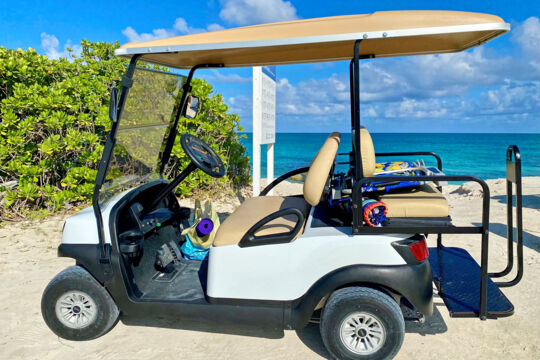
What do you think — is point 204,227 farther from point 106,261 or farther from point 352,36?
point 352,36

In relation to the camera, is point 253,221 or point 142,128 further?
point 142,128

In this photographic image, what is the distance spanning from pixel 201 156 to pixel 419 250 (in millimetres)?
1506

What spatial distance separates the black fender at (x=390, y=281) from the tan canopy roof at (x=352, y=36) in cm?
118

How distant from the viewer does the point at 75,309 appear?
256 centimetres

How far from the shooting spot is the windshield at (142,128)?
99.3 inches

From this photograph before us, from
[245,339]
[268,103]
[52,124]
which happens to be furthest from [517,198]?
[52,124]

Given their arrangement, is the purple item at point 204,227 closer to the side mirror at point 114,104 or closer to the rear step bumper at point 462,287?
the side mirror at point 114,104

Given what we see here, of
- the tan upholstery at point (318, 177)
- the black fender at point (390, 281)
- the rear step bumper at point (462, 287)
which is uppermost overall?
the tan upholstery at point (318, 177)

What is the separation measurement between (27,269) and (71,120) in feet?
7.18

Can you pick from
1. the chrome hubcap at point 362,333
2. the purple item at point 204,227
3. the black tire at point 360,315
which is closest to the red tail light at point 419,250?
the black tire at point 360,315

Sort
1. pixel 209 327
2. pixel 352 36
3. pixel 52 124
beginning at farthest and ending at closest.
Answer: pixel 52 124 → pixel 209 327 → pixel 352 36

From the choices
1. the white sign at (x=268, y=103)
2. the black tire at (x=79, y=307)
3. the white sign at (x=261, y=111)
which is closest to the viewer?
the black tire at (x=79, y=307)

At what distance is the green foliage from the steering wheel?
289 cm

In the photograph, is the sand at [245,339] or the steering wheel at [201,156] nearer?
the sand at [245,339]
